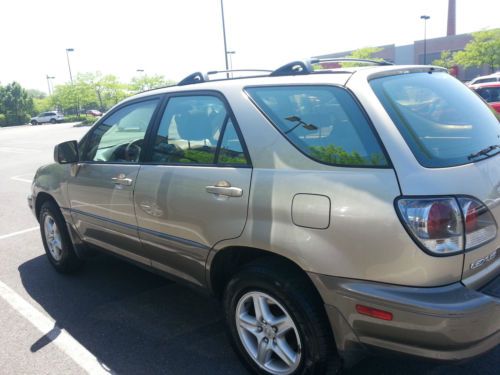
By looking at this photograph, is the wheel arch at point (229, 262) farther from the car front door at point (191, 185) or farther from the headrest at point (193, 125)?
the headrest at point (193, 125)

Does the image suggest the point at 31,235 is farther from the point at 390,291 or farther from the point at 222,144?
the point at 390,291

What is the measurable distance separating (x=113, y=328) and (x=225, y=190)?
162cm

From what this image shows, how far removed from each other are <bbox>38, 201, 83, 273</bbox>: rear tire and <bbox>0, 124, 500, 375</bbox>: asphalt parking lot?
0.44ft

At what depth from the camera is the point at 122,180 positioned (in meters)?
3.34

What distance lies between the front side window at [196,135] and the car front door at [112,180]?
209mm

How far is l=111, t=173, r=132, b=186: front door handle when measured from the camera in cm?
327

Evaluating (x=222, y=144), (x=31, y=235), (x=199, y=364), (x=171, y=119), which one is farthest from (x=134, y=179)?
(x=31, y=235)

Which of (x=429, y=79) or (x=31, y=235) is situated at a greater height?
(x=429, y=79)

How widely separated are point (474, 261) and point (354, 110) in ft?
2.93

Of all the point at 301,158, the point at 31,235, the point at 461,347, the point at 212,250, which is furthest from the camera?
the point at 31,235

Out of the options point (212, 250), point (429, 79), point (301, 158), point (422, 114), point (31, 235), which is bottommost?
point (31, 235)

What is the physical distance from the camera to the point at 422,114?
7.90 feet

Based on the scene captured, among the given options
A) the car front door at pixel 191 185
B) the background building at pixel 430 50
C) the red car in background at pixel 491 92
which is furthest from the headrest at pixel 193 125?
the background building at pixel 430 50

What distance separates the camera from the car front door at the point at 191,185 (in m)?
2.56
